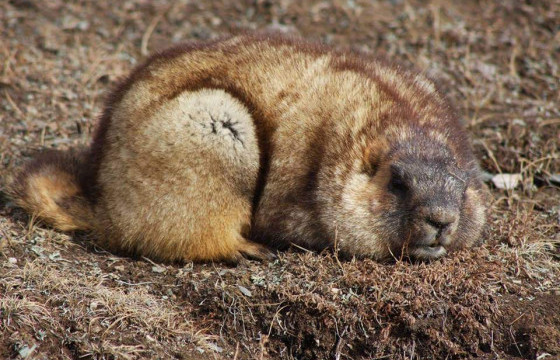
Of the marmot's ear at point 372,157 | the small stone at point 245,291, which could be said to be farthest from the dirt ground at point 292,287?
the marmot's ear at point 372,157

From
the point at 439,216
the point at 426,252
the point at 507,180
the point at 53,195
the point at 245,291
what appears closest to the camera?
the point at 439,216

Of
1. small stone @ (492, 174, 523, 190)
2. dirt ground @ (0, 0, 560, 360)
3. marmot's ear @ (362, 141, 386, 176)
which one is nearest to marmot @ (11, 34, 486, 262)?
marmot's ear @ (362, 141, 386, 176)

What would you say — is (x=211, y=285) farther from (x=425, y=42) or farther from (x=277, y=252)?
(x=425, y=42)

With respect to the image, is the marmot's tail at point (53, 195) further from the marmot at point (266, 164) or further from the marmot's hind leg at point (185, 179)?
the marmot's hind leg at point (185, 179)

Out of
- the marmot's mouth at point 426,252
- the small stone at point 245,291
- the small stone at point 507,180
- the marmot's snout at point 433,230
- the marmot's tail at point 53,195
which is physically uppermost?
the marmot's snout at point 433,230

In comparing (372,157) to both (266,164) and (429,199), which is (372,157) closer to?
(429,199)

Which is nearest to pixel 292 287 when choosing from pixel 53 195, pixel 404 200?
pixel 404 200
